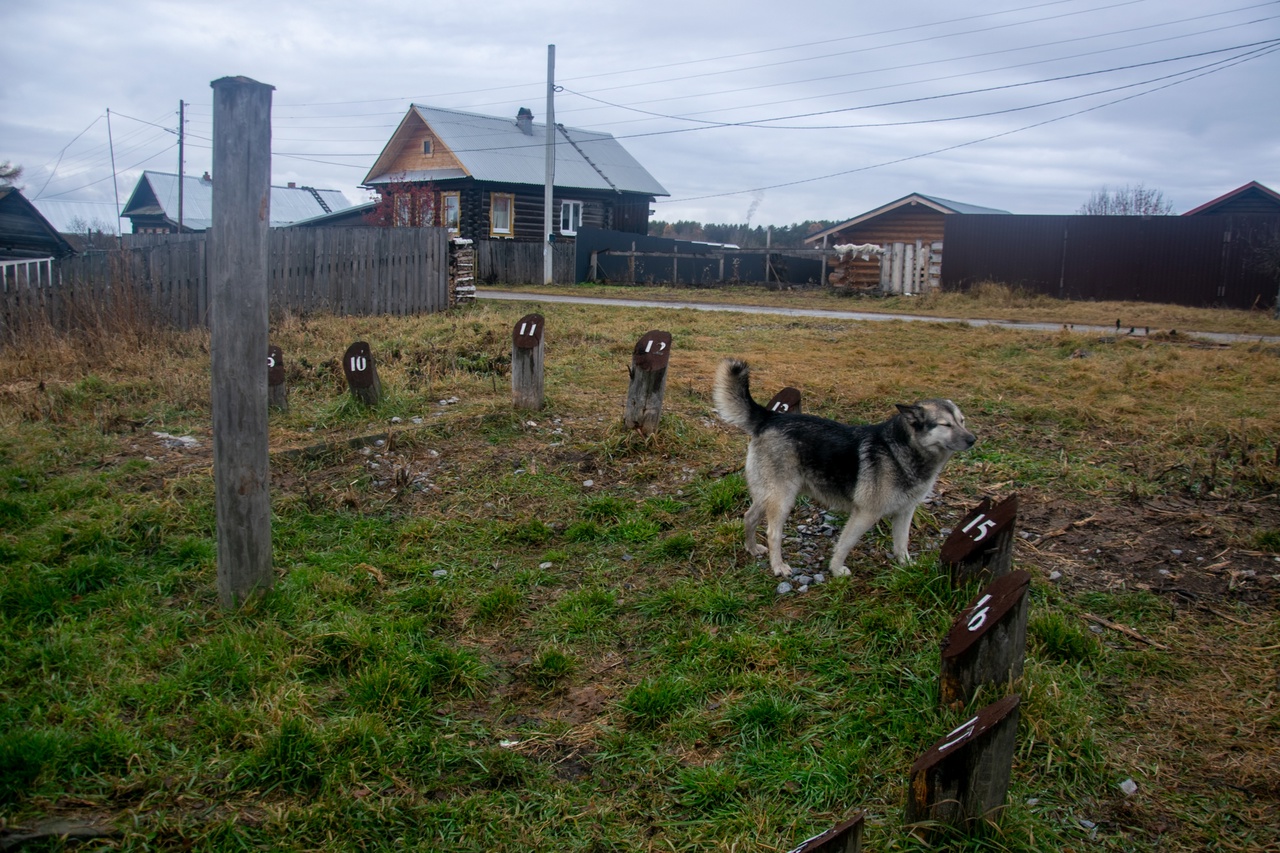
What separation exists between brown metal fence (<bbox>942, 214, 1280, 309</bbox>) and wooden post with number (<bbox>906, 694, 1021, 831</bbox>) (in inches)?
941

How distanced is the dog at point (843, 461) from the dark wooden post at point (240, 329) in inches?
98.6

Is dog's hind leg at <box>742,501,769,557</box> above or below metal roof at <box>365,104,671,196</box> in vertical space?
below

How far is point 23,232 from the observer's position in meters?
22.2

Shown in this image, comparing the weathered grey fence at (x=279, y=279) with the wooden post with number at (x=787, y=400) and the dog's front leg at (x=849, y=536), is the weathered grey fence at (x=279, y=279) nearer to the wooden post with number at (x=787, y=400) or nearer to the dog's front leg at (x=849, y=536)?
the wooden post with number at (x=787, y=400)

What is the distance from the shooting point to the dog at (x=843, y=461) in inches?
180

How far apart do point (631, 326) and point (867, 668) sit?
11.2 m

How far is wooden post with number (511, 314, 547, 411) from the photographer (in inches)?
306

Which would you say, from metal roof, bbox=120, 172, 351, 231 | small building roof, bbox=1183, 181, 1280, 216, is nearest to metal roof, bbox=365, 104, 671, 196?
metal roof, bbox=120, 172, 351, 231

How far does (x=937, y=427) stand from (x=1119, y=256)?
24056mm

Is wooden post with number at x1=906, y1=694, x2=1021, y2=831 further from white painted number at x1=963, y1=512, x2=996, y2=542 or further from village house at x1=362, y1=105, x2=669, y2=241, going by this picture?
village house at x1=362, y1=105, x2=669, y2=241

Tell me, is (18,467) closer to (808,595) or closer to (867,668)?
(808,595)

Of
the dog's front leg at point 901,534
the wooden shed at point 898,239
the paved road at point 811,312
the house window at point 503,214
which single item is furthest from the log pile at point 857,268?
the dog's front leg at point 901,534

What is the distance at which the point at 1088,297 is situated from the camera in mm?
25125

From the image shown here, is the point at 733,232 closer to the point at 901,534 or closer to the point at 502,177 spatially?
the point at 502,177
